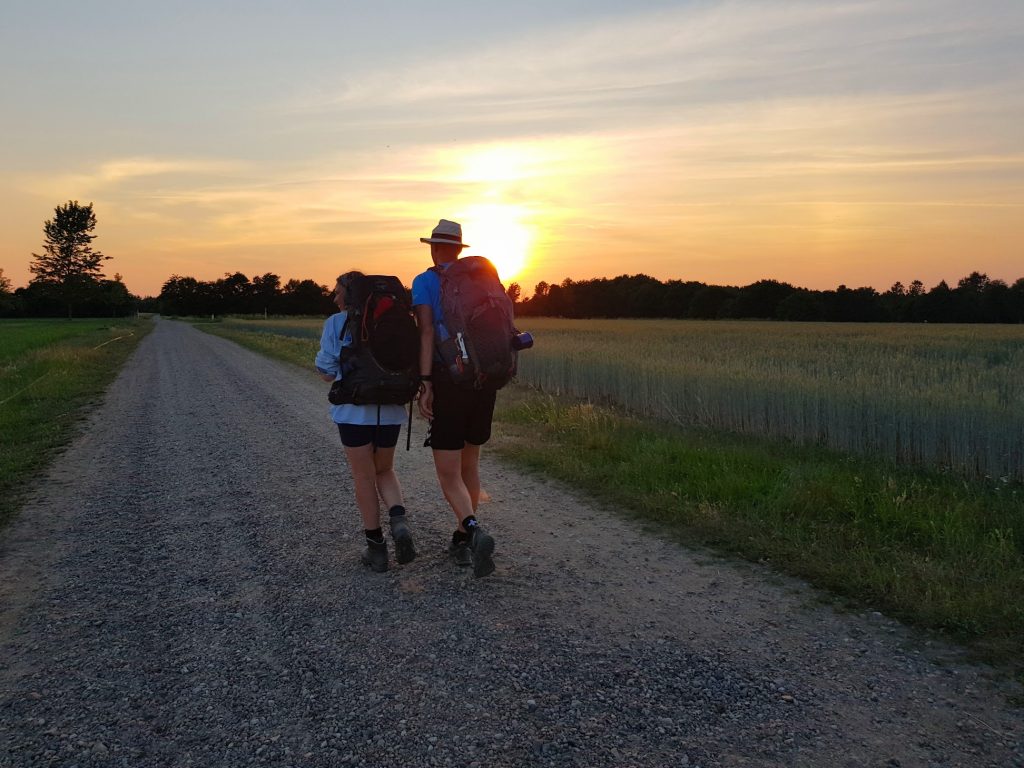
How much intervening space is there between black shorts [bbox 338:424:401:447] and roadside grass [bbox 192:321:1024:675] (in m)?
2.36

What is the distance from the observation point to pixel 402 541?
15.4 feet

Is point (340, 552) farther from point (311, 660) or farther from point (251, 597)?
point (311, 660)

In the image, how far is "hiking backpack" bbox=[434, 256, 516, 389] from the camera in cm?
430

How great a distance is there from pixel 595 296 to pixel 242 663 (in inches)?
3458

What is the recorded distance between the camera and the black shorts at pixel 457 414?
4434mm

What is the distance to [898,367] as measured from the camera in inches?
460

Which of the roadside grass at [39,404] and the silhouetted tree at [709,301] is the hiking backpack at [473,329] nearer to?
the roadside grass at [39,404]

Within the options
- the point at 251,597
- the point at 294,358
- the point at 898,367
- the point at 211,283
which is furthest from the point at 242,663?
the point at 211,283

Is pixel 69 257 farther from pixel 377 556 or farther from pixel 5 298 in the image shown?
pixel 377 556

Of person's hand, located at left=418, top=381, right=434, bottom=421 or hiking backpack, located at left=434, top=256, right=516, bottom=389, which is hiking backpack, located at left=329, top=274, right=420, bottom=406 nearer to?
person's hand, located at left=418, top=381, right=434, bottom=421

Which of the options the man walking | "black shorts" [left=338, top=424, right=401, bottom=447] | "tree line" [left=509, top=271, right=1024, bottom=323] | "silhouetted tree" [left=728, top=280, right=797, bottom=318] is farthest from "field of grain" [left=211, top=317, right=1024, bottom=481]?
"silhouetted tree" [left=728, top=280, right=797, bottom=318]

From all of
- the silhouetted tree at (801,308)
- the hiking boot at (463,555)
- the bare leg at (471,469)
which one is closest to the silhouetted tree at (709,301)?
the silhouetted tree at (801,308)

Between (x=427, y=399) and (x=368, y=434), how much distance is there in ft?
1.52

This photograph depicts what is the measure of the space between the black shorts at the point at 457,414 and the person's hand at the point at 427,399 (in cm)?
3
